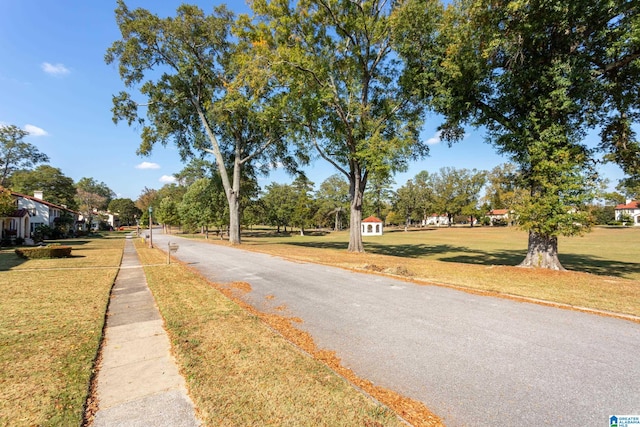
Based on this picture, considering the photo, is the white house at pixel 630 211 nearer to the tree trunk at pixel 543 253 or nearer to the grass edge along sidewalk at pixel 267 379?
the tree trunk at pixel 543 253

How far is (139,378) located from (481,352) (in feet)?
15.1

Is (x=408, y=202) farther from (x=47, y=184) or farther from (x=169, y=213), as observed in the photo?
(x=47, y=184)

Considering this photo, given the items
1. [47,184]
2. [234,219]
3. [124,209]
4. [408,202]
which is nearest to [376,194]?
[408,202]

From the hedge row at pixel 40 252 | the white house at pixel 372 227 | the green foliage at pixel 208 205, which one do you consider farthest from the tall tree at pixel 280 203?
the hedge row at pixel 40 252

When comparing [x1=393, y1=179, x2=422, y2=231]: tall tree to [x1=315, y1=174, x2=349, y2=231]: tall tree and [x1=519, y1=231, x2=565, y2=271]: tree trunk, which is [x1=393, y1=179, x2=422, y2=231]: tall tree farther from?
[x1=519, y1=231, x2=565, y2=271]: tree trunk

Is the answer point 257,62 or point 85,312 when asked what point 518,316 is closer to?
point 85,312

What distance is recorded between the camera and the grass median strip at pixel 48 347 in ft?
9.13

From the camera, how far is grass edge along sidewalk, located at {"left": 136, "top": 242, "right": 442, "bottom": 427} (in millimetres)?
2707

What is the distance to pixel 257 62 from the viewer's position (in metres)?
16.4
